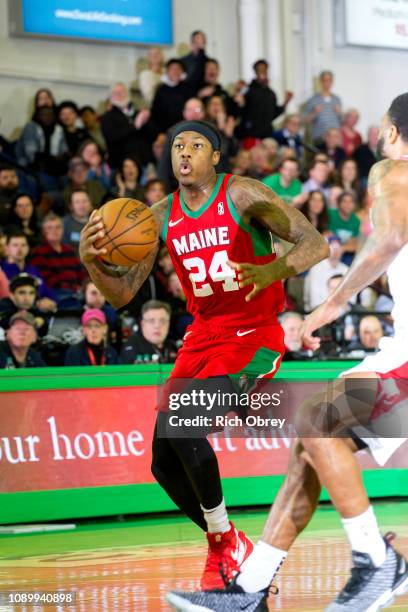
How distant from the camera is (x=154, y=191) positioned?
12000 millimetres

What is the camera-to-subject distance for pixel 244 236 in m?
5.64

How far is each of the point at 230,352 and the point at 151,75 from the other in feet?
34.4

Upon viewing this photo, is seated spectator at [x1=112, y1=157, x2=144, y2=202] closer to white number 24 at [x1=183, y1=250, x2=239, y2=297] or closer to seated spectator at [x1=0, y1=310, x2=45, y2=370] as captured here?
seated spectator at [x1=0, y1=310, x2=45, y2=370]

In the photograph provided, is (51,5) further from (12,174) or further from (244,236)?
(244,236)

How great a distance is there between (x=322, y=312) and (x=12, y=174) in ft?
28.7

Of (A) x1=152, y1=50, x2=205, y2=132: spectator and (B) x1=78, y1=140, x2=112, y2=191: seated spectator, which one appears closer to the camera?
(B) x1=78, y1=140, x2=112, y2=191: seated spectator

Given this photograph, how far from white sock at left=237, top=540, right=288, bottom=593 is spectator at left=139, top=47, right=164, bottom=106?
11.7 metres

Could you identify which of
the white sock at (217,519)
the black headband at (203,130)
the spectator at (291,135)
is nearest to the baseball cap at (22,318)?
the black headband at (203,130)

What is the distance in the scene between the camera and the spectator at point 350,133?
54.3 feet

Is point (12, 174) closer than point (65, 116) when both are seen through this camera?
Yes

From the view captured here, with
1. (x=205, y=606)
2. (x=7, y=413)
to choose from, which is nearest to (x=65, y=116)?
(x=7, y=413)

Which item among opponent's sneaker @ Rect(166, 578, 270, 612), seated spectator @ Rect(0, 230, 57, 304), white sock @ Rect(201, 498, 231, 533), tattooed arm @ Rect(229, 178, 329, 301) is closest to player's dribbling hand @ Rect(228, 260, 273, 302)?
tattooed arm @ Rect(229, 178, 329, 301)

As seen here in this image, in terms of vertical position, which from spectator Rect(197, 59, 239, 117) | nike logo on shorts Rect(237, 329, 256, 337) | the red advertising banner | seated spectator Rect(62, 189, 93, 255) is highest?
spectator Rect(197, 59, 239, 117)

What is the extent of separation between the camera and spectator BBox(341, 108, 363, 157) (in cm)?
1656
